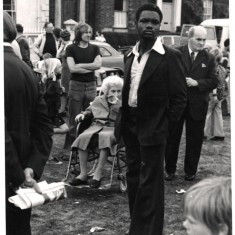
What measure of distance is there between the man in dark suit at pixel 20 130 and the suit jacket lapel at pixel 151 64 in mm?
1581

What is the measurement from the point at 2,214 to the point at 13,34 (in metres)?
1.11

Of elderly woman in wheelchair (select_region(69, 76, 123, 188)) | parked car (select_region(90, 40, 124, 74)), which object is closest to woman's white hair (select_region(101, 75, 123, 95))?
elderly woman in wheelchair (select_region(69, 76, 123, 188))

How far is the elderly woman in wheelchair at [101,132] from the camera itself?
7.13 metres

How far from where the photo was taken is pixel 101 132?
7207mm

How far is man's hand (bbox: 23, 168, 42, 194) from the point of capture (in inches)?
134

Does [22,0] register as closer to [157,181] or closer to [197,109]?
[197,109]

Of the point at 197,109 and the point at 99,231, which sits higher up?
the point at 197,109

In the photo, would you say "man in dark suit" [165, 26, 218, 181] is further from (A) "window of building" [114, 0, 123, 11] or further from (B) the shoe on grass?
(A) "window of building" [114, 0, 123, 11]

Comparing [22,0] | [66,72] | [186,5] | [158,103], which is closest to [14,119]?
[158,103]

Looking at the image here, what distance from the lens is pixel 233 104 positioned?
2.70m

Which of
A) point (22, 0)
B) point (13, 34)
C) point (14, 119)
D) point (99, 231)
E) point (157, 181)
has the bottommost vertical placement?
point (99, 231)

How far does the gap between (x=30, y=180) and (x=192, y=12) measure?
36.9 meters

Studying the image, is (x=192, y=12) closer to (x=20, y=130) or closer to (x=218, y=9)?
(x=218, y=9)

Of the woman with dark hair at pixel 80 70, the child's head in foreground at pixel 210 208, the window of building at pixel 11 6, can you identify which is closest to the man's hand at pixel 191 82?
the woman with dark hair at pixel 80 70
